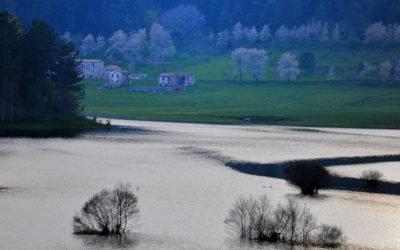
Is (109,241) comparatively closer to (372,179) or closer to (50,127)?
(372,179)

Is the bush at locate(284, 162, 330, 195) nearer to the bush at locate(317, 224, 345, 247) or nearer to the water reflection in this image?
the bush at locate(317, 224, 345, 247)

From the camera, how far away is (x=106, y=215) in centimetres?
5062

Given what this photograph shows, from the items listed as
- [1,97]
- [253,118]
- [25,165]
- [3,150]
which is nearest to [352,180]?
[25,165]

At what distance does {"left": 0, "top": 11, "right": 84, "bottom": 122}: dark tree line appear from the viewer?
131250 mm

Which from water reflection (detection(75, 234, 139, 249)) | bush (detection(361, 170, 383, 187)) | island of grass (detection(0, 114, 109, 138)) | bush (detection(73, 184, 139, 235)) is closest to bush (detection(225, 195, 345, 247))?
water reflection (detection(75, 234, 139, 249))

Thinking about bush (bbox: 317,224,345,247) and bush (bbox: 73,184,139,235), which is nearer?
bush (bbox: 317,224,345,247)

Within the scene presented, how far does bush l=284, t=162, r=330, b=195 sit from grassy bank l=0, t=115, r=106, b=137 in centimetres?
6290

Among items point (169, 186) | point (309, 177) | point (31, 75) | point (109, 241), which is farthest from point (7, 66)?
point (109, 241)

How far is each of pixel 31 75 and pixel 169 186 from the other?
242ft

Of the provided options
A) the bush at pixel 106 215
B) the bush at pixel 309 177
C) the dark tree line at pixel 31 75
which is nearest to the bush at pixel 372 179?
the bush at pixel 309 177

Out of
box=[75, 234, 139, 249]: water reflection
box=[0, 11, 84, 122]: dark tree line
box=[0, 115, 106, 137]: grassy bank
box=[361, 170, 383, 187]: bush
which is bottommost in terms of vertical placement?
box=[75, 234, 139, 249]: water reflection

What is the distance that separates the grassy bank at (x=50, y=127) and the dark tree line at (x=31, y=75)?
83.7 inches

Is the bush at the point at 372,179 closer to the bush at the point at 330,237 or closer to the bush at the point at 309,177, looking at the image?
the bush at the point at 309,177

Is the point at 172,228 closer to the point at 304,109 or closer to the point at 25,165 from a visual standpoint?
the point at 25,165
